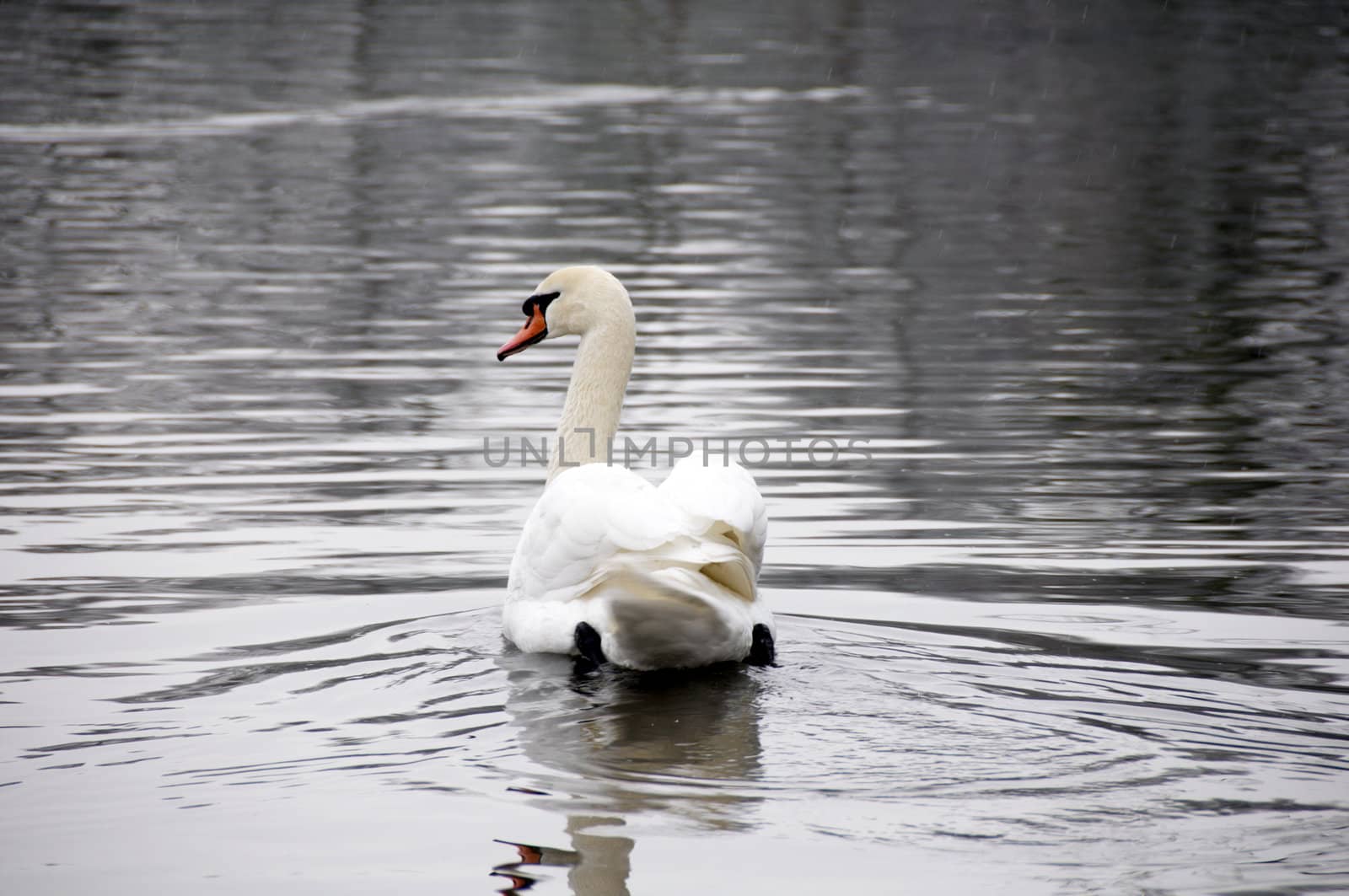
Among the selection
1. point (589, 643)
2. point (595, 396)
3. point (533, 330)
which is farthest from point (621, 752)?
point (533, 330)

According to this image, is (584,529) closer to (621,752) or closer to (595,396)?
(621,752)

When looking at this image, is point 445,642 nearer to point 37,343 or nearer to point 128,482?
point 128,482

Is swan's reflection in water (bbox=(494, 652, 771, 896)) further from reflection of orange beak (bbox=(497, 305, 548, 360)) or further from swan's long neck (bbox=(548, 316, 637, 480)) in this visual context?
reflection of orange beak (bbox=(497, 305, 548, 360))

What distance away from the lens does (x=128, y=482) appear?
11.3 m

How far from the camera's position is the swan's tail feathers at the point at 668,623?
7371 mm

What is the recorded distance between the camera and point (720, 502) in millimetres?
7676

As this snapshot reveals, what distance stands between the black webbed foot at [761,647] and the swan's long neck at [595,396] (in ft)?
5.29

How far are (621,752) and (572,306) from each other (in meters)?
3.30

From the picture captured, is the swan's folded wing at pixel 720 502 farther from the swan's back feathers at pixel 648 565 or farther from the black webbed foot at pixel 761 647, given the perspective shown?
the black webbed foot at pixel 761 647

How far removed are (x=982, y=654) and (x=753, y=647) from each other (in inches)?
36.1

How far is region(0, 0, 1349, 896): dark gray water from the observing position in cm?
588

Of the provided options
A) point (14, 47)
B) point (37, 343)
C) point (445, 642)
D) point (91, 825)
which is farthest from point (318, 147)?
point (91, 825)

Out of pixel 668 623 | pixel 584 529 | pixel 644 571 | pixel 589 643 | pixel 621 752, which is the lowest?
pixel 621 752

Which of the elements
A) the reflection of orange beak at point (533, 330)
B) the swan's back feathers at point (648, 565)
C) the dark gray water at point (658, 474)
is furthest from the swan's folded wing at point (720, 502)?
the reflection of orange beak at point (533, 330)
